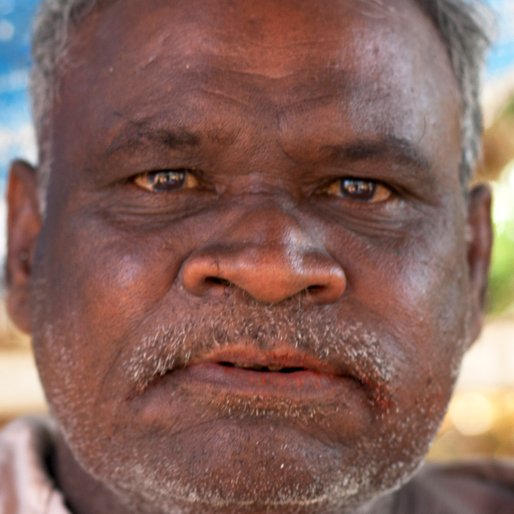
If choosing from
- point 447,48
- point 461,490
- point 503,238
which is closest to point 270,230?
point 447,48

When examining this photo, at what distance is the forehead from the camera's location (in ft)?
3.87

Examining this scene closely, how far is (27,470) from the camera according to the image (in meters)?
1.42

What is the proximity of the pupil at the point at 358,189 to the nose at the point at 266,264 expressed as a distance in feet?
0.59

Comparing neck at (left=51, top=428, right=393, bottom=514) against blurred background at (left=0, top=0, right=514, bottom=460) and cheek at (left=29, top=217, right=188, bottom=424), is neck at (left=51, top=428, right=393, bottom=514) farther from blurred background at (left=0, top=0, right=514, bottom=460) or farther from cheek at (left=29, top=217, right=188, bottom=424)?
blurred background at (left=0, top=0, right=514, bottom=460)

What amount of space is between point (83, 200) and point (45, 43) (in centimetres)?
41

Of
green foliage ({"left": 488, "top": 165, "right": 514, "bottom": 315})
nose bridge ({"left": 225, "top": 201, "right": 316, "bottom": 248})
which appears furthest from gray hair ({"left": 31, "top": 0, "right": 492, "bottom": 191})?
green foliage ({"left": 488, "top": 165, "right": 514, "bottom": 315})

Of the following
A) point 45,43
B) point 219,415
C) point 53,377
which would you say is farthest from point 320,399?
point 45,43

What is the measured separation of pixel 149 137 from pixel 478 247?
0.73 meters

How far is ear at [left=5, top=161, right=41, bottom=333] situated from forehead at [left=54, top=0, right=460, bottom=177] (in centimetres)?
25

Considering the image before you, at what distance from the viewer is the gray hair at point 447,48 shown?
56.2 inches

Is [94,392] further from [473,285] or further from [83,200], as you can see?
[473,285]

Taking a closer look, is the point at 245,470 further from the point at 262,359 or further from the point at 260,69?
the point at 260,69

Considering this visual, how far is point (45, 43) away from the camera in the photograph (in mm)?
1528

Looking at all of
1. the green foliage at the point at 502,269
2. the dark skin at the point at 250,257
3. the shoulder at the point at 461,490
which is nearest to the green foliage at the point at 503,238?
the green foliage at the point at 502,269
